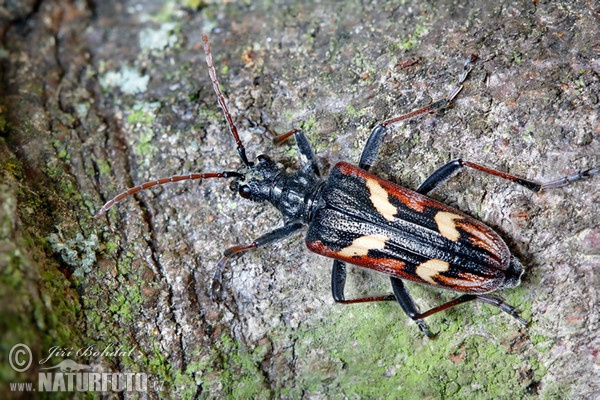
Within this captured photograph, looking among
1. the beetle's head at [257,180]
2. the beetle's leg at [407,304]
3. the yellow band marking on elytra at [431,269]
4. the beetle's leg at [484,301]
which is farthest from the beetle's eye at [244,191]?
the beetle's leg at [484,301]

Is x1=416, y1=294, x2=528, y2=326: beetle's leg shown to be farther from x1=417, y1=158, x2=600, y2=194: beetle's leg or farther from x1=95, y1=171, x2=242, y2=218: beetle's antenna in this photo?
x1=95, y1=171, x2=242, y2=218: beetle's antenna

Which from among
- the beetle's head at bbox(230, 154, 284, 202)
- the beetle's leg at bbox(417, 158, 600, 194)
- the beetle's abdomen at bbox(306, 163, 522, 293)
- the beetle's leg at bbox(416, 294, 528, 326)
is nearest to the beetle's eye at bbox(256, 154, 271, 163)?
the beetle's head at bbox(230, 154, 284, 202)

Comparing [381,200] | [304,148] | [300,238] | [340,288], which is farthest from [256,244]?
[381,200]

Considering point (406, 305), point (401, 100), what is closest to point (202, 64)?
point (401, 100)

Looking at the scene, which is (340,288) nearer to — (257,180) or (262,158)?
(257,180)

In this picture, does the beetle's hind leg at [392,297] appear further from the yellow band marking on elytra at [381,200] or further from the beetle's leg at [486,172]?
the beetle's leg at [486,172]

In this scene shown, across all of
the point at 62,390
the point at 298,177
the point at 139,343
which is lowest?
the point at 62,390

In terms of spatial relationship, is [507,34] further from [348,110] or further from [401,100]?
[348,110]
